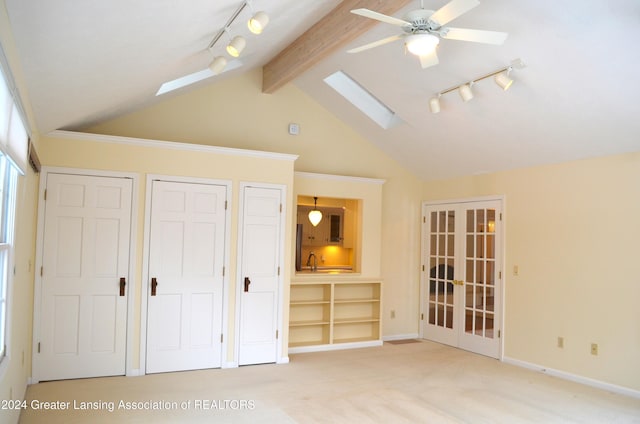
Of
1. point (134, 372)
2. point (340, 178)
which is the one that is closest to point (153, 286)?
point (134, 372)

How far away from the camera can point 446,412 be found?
411 cm

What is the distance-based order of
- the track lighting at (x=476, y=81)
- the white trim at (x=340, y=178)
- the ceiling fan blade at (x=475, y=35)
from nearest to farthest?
the ceiling fan blade at (x=475, y=35) < the track lighting at (x=476, y=81) < the white trim at (x=340, y=178)

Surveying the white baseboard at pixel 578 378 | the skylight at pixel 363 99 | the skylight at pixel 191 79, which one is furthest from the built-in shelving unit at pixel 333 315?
the skylight at pixel 191 79

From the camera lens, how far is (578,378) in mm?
5133

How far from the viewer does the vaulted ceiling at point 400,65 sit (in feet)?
8.98

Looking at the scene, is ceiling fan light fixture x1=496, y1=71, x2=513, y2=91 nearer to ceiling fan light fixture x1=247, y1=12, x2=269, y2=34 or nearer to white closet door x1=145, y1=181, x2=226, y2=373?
ceiling fan light fixture x1=247, y1=12, x2=269, y2=34

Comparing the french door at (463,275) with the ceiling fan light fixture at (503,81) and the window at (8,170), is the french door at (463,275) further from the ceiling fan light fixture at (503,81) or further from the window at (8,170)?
the window at (8,170)

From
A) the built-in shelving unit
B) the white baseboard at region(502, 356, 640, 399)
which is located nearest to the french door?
the white baseboard at region(502, 356, 640, 399)

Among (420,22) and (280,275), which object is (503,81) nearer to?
(420,22)

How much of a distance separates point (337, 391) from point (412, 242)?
3.32 m

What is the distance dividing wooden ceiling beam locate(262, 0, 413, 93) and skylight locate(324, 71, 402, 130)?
754 millimetres

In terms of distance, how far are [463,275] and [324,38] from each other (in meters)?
3.84

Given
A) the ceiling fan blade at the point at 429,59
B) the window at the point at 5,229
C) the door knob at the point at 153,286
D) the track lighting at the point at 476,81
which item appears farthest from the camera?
the door knob at the point at 153,286

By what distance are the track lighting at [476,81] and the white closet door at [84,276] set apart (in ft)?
11.1
